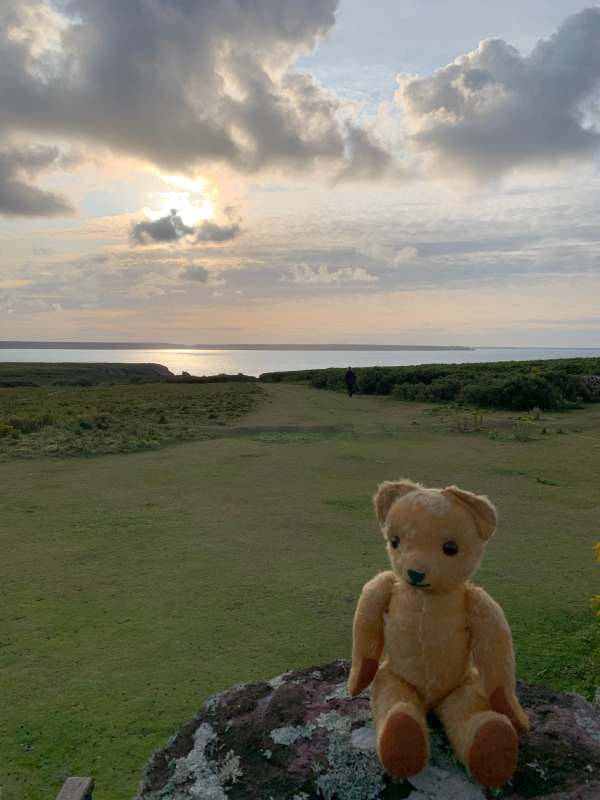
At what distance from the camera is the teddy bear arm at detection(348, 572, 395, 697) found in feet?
12.0

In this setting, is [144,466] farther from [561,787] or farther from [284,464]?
[561,787]

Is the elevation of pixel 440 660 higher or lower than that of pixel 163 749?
higher

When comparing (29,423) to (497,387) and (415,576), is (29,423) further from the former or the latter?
(415,576)

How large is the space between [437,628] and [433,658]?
161 millimetres

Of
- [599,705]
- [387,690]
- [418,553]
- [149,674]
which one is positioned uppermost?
[418,553]

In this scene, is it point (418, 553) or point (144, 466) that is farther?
point (144, 466)

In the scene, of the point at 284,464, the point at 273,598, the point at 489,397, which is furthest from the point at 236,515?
the point at 489,397

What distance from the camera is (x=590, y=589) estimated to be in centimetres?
693

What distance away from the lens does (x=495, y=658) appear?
11.1 feet

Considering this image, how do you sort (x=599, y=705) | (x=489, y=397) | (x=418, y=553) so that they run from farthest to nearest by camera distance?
(x=489, y=397) < (x=599, y=705) < (x=418, y=553)

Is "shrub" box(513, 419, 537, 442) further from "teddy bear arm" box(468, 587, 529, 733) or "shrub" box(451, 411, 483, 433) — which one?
"teddy bear arm" box(468, 587, 529, 733)

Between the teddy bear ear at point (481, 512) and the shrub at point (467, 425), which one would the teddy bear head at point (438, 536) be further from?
the shrub at point (467, 425)

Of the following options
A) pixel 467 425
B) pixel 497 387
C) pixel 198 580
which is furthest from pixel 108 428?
pixel 497 387

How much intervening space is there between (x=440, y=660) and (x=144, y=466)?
468 inches
